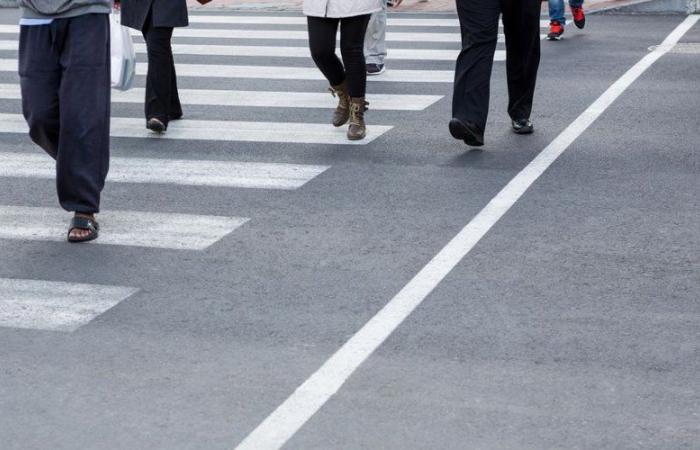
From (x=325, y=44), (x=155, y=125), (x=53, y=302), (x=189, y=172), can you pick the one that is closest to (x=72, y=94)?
(x=53, y=302)

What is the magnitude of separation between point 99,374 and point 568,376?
1588 millimetres

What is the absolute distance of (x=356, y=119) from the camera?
9234mm

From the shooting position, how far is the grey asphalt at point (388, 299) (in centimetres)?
452

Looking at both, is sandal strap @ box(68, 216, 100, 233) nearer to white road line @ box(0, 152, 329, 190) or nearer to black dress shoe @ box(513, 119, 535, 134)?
white road line @ box(0, 152, 329, 190)

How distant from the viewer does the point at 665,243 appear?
262 inches

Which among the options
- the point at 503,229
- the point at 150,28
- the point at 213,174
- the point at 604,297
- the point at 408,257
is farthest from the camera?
the point at 150,28

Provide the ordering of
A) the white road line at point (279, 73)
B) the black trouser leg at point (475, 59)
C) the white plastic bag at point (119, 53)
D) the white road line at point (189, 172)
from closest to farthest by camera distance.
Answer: the white plastic bag at point (119, 53), the white road line at point (189, 172), the black trouser leg at point (475, 59), the white road line at point (279, 73)

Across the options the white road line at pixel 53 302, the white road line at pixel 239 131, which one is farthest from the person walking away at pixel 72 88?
the white road line at pixel 239 131

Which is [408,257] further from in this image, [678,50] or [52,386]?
[678,50]

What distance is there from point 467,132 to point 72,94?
8.96ft

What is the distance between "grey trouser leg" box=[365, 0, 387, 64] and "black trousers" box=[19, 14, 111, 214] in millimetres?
5219

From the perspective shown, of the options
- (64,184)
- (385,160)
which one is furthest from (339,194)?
(64,184)

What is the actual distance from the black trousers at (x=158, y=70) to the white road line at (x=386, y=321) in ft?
8.47

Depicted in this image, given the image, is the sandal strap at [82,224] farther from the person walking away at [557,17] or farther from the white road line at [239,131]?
the person walking away at [557,17]
